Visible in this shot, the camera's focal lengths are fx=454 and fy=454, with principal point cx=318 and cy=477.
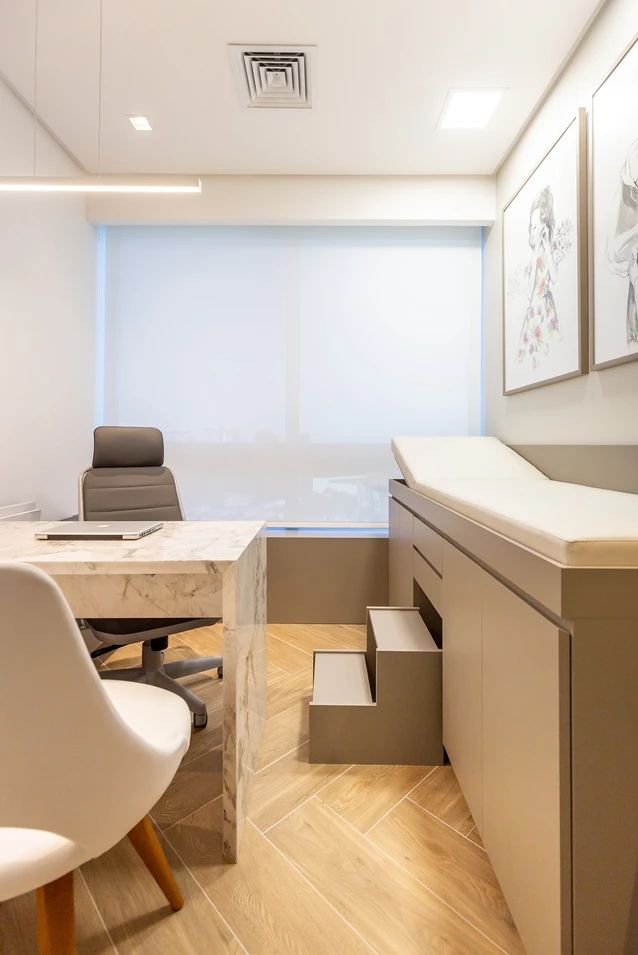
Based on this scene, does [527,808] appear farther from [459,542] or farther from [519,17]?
[519,17]

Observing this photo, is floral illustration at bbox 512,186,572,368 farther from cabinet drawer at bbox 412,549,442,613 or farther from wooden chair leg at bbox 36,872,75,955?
wooden chair leg at bbox 36,872,75,955

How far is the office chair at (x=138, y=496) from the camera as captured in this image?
6.39ft

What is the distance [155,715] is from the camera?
A: 0.98m

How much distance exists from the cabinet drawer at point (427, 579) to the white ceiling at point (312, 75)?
223 cm

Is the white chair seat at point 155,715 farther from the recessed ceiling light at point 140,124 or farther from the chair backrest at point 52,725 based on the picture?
the recessed ceiling light at point 140,124

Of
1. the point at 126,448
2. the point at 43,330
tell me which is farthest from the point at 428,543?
the point at 43,330

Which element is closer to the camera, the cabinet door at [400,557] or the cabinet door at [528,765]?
the cabinet door at [528,765]

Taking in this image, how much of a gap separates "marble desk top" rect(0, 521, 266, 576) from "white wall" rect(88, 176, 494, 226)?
2.31 m

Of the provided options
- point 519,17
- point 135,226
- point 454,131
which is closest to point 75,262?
point 135,226

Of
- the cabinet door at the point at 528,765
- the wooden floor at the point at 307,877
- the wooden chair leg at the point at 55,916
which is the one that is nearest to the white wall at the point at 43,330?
the wooden floor at the point at 307,877

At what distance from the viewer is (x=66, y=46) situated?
1.99 meters

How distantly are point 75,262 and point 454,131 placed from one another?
2343 mm

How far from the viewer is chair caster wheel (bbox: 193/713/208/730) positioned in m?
1.80

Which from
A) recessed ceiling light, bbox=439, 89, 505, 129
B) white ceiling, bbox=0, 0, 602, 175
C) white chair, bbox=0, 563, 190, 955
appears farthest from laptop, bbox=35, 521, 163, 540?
recessed ceiling light, bbox=439, 89, 505, 129
